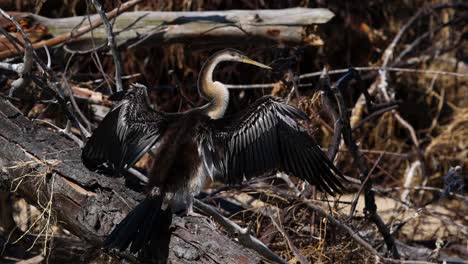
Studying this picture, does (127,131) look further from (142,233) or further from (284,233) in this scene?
(284,233)

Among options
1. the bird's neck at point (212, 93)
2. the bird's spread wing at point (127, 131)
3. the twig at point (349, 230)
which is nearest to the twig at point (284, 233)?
the twig at point (349, 230)

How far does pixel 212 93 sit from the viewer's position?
4371mm

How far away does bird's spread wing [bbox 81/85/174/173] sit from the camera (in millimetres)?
3932

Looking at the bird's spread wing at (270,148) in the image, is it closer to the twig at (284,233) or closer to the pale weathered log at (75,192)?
the twig at (284,233)

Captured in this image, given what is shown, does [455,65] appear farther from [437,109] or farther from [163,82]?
[163,82]

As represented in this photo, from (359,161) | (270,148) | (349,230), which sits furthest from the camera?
(359,161)

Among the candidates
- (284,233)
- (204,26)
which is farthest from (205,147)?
(204,26)

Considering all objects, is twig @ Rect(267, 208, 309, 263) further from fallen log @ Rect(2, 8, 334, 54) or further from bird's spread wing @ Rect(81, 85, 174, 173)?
fallen log @ Rect(2, 8, 334, 54)

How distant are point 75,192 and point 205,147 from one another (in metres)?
0.69

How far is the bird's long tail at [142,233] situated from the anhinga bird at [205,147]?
0.31 meters

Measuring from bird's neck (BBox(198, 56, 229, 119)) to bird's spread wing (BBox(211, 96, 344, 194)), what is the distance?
14.4 inches

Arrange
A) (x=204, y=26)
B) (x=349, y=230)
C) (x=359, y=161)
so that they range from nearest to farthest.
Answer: (x=349, y=230)
(x=359, y=161)
(x=204, y=26)

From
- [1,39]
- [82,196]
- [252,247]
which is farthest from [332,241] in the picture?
[1,39]

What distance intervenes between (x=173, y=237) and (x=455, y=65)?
A: 4261 millimetres
